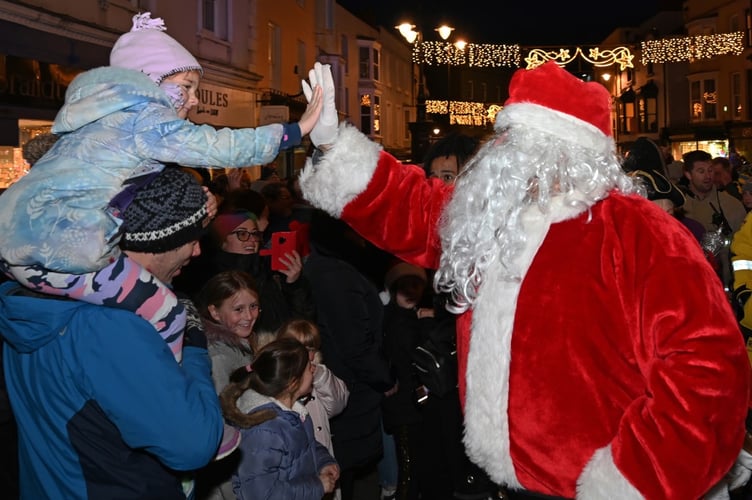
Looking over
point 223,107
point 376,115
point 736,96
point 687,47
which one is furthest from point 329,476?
point 736,96

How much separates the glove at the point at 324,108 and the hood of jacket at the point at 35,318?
1.18 meters

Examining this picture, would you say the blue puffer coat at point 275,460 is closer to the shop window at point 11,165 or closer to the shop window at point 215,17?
the shop window at point 11,165

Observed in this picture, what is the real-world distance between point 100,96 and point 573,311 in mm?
1727

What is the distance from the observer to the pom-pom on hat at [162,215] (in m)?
2.61

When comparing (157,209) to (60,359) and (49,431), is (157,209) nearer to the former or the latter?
(60,359)

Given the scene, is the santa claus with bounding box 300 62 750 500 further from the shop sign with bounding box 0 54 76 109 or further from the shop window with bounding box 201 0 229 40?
the shop window with bounding box 201 0 229 40

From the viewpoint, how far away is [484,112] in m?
43.3

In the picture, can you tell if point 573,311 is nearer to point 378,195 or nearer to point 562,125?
point 562,125

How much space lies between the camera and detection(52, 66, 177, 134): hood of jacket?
2.64 meters

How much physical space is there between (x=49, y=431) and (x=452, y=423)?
3.33m

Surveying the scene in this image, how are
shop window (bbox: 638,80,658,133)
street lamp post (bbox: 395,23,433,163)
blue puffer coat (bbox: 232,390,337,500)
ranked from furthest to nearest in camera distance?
shop window (bbox: 638,80,658,133), street lamp post (bbox: 395,23,433,163), blue puffer coat (bbox: 232,390,337,500)

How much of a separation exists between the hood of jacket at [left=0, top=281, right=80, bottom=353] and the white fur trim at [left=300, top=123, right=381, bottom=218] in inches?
44.1

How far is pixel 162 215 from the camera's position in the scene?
103 inches

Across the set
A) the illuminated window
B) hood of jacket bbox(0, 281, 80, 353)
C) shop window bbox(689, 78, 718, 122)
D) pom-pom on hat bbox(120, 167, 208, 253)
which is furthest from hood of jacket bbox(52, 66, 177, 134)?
shop window bbox(689, 78, 718, 122)
